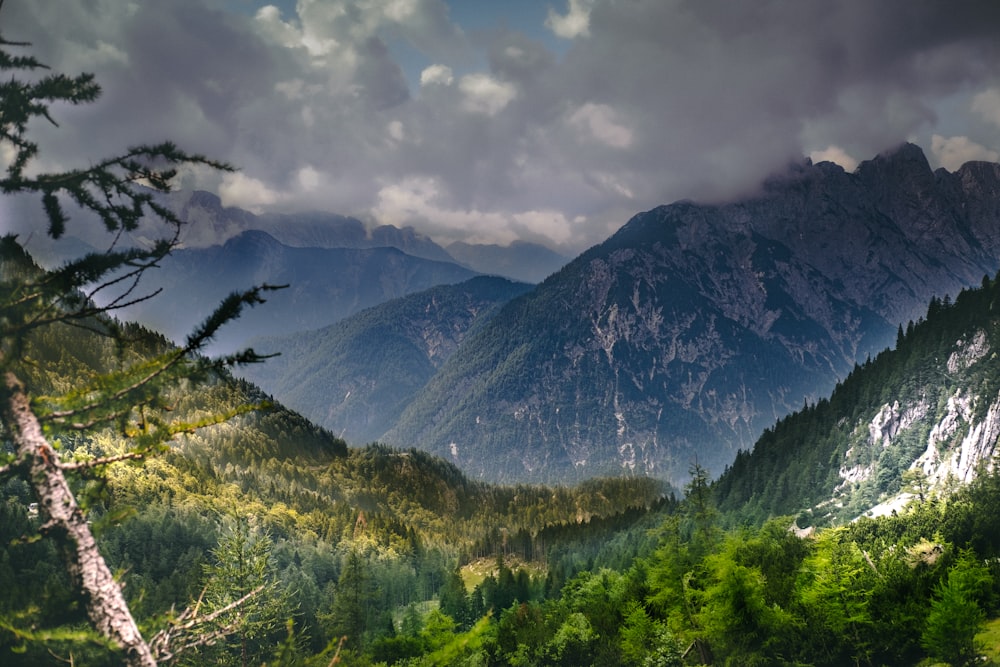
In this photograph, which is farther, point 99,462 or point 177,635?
point 177,635

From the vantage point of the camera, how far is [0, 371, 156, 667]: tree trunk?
847cm

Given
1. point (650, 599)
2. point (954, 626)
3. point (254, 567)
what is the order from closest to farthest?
point (954, 626) → point (254, 567) → point (650, 599)

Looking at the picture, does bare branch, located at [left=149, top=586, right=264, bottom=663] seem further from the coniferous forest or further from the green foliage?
the green foliage

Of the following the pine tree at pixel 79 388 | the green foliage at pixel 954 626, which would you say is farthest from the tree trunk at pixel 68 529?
the green foliage at pixel 954 626

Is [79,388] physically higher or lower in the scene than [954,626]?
higher

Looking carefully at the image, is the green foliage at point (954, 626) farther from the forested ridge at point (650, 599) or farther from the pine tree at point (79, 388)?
the pine tree at point (79, 388)

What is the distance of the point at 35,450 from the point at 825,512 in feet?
707

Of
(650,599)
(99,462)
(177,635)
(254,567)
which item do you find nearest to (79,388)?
(99,462)

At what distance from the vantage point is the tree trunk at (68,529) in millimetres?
8469

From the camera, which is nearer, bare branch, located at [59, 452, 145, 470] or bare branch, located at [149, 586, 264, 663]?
bare branch, located at [59, 452, 145, 470]

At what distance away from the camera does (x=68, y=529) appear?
8.51 meters

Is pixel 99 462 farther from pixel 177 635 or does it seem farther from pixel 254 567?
pixel 254 567

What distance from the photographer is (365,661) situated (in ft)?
183

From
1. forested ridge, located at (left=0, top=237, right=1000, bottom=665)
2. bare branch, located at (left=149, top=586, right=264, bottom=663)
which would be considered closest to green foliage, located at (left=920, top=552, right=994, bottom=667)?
forested ridge, located at (left=0, top=237, right=1000, bottom=665)
